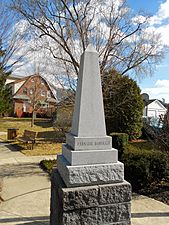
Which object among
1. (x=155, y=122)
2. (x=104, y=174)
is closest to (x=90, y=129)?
(x=104, y=174)

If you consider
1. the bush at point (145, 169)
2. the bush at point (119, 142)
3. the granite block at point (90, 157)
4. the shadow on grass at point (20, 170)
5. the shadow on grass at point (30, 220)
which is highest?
the granite block at point (90, 157)

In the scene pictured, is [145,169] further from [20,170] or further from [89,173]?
[20,170]

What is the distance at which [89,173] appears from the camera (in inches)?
136

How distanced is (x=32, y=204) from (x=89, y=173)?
278 cm

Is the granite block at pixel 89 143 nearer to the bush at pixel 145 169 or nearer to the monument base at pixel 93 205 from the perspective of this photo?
the monument base at pixel 93 205

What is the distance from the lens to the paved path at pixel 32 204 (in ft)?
15.7

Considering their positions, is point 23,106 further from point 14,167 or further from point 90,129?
point 90,129

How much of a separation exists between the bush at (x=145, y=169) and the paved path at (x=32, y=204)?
0.65m

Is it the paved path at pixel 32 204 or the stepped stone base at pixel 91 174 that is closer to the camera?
the stepped stone base at pixel 91 174

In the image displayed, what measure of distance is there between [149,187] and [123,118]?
8.98 m

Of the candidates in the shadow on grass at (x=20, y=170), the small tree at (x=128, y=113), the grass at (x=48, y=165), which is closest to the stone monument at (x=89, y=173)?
the shadow on grass at (x=20, y=170)

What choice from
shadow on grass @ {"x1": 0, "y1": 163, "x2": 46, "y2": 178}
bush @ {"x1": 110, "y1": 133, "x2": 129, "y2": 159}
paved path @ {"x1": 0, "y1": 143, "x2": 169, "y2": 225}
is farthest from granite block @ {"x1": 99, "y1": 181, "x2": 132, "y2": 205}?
shadow on grass @ {"x1": 0, "y1": 163, "x2": 46, "y2": 178}

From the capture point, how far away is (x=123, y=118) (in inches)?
618

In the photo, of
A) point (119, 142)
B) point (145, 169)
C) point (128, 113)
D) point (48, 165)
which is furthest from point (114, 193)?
point (128, 113)
